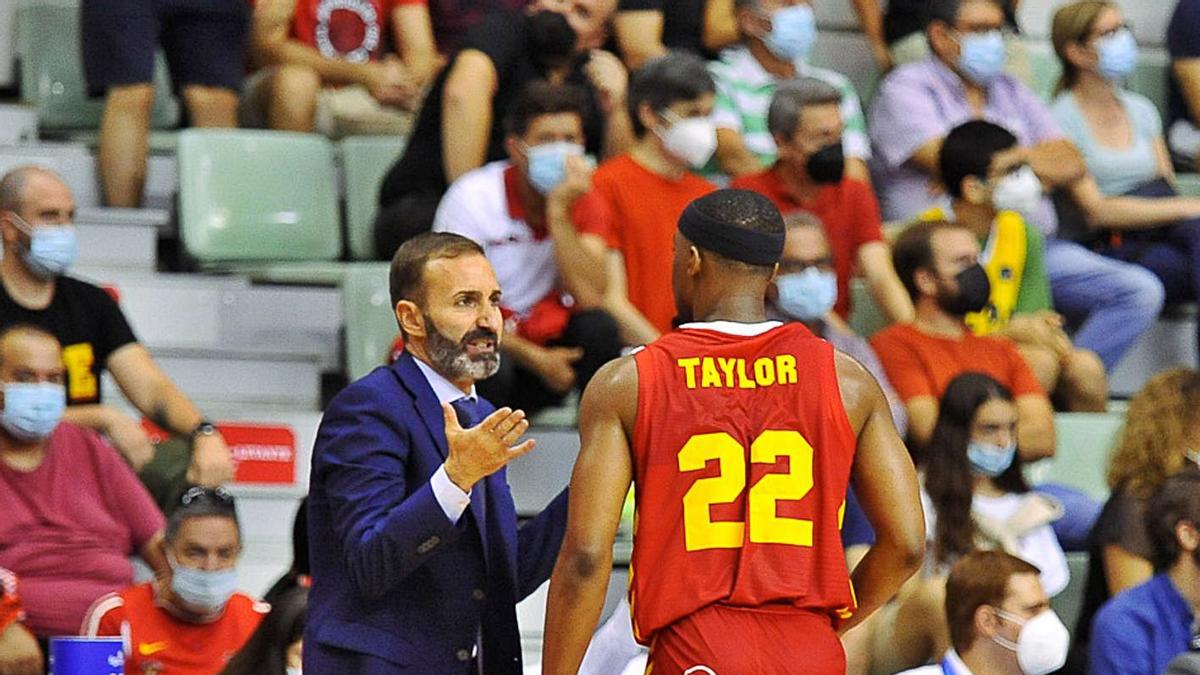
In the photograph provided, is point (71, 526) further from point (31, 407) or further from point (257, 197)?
point (257, 197)

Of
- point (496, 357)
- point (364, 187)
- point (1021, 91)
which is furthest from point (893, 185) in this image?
point (496, 357)

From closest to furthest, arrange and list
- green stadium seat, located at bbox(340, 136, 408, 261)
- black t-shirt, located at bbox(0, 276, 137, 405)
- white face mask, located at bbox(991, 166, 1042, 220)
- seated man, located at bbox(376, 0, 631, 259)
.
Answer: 1. black t-shirt, located at bbox(0, 276, 137, 405)
2. seated man, located at bbox(376, 0, 631, 259)
3. white face mask, located at bbox(991, 166, 1042, 220)
4. green stadium seat, located at bbox(340, 136, 408, 261)

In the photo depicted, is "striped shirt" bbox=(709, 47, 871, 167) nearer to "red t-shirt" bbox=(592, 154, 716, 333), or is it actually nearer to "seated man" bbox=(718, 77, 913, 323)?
"seated man" bbox=(718, 77, 913, 323)

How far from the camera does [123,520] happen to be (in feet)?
20.8

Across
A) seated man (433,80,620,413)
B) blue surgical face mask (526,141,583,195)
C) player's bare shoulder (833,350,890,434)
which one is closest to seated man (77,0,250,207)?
seated man (433,80,620,413)

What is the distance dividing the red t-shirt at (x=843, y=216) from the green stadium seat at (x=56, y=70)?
227cm

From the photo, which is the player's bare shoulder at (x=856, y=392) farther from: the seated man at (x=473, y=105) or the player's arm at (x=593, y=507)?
the seated man at (x=473, y=105)

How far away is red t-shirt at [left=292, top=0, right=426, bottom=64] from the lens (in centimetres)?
809

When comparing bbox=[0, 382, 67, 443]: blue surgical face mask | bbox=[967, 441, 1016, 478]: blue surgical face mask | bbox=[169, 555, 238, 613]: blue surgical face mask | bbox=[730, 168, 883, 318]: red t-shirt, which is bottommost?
bbox=[169, 555, 238, 613]: blue surgical face mask

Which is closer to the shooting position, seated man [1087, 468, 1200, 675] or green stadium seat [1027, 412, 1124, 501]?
seated man [1087, 468, 1200, 675]

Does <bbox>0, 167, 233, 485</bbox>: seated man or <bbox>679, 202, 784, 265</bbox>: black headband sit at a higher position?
<bbox>679, 202, 784, 265</bbox>: black headband

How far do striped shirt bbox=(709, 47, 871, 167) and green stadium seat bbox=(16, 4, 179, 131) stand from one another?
1.92m

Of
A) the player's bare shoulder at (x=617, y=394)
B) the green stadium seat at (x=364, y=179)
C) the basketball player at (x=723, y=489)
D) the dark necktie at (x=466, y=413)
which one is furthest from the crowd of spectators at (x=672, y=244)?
the player's bare shoulder at (x=617, y=394)

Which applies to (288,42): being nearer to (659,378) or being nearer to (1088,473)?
(1088,473)
